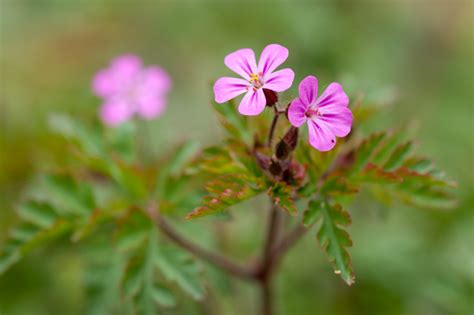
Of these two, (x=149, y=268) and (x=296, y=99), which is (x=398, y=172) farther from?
(x=149, y=268)

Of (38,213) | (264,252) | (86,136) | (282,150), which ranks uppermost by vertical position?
(282,150)

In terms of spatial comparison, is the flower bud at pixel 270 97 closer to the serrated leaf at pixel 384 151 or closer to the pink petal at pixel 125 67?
the serrated leaf at pixel 384 151

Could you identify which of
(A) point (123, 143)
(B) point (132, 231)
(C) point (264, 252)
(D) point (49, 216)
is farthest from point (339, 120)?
(D) point (49, 216)

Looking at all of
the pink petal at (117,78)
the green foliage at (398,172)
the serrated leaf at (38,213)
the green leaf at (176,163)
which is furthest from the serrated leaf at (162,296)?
the pink petal at (117,78)

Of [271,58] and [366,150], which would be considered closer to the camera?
[271,58]

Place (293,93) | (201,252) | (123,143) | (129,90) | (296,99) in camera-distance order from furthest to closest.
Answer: (129,90), (293,93), (123,143), (201,252), (296,99)

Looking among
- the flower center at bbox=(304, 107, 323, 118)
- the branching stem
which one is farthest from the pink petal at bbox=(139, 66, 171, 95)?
the flower center at bbox=(304, 107, 323, 118)
